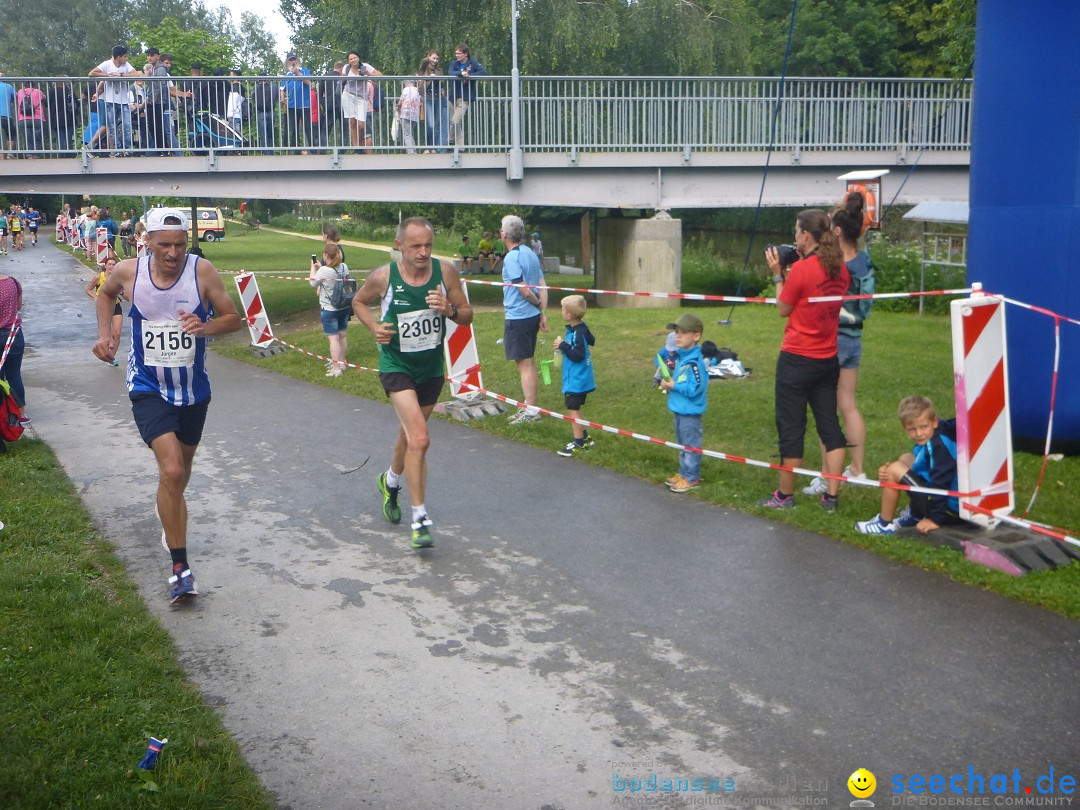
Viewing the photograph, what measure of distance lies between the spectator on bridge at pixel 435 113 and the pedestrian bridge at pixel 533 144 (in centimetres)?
4

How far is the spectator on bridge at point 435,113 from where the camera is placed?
21250mm

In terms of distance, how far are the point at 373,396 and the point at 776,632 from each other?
7.92 m

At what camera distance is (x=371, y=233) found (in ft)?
197

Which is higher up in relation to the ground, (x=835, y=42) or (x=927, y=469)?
(x=835, y=42)

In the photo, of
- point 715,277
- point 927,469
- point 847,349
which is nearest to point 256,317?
point 847,349

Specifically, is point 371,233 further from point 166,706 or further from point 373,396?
point 166,706

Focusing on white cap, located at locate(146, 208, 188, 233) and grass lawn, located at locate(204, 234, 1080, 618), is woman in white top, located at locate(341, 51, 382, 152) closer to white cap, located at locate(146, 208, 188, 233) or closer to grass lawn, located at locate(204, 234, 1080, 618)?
grass lawn, located at locate(204, 234, 1080, 618)

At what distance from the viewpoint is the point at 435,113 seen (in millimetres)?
21359

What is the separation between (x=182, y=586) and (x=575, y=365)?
443 centimetres

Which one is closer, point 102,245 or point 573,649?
point 573,649

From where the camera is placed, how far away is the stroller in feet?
66.4

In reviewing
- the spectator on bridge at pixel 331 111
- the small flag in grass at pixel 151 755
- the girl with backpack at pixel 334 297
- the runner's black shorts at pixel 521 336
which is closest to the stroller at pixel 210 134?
the spectator on bridge at pixel 331 111

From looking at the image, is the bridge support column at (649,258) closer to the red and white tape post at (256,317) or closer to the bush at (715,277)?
the bush at (715,277)

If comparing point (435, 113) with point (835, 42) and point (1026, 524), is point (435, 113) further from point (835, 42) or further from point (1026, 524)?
point (835, 42)
